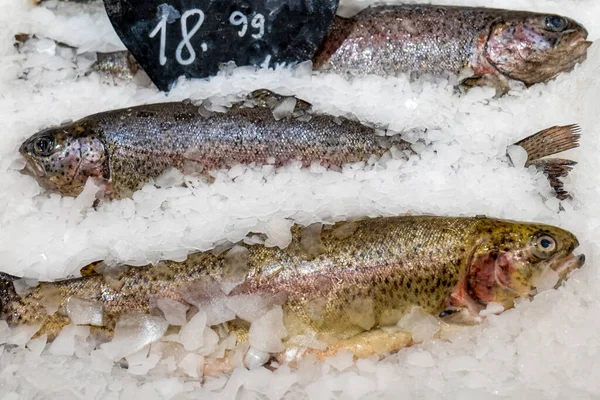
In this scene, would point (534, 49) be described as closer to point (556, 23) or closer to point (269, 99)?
point (556, 23)

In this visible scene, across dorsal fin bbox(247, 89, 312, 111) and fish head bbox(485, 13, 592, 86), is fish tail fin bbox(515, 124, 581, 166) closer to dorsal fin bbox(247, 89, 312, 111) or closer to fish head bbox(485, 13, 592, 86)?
fish head bbox(485, 13, 592, 86)

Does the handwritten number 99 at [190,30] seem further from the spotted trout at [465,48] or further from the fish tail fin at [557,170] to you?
the fish tail fin at [557,170]

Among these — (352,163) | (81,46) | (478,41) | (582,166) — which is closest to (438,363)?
(352,163)

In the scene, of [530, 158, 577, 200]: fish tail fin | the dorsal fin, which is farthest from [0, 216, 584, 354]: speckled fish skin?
the dorsal fin

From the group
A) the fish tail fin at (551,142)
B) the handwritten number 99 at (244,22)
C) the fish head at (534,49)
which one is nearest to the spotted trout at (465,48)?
the fish head at (534,49)

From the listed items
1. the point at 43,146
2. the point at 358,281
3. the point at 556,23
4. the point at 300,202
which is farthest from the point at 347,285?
the point at 556,23
